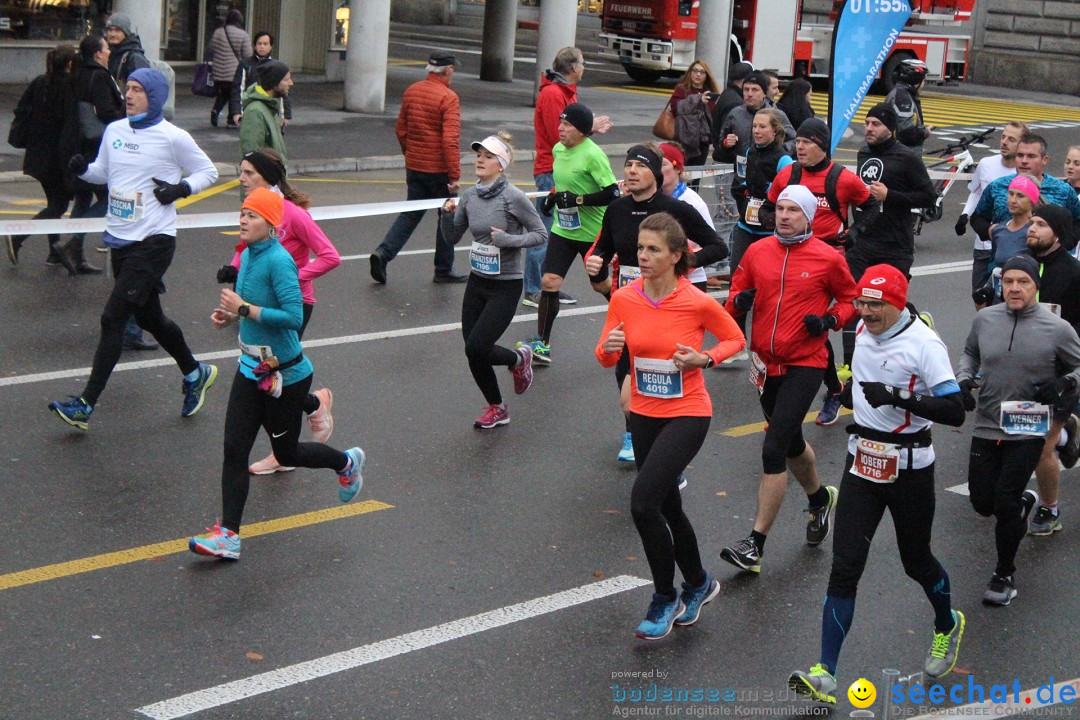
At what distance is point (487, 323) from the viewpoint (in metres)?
8.79

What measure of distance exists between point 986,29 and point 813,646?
124 feet

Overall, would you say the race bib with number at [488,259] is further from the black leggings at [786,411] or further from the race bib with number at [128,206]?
the black leggings at [786,411]

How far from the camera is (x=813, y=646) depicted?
20.1ft

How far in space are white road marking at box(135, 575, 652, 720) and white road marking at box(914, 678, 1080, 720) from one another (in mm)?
1610

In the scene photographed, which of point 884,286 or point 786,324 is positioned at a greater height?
point 884,286

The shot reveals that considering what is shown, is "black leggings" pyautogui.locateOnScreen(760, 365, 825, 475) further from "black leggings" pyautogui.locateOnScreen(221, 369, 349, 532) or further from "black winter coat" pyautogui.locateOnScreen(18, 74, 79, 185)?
"black winter coat" pyautogui.locateOnScreen(18, 74, 79, 185)

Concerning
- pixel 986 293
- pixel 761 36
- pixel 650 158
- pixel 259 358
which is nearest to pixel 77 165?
pixel 259 358

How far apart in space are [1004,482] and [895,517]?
1.11 m

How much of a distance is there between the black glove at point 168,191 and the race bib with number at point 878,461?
470 centimetres

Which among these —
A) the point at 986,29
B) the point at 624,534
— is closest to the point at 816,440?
the point at 624,534

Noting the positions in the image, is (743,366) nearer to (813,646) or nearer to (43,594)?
(813,646)

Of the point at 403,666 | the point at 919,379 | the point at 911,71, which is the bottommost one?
the point at 403,666

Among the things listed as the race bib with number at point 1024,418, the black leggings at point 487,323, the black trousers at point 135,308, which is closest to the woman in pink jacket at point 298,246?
the black trousers at point 135,308

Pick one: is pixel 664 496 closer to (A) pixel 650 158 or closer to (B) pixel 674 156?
(A) pixel 650 158
